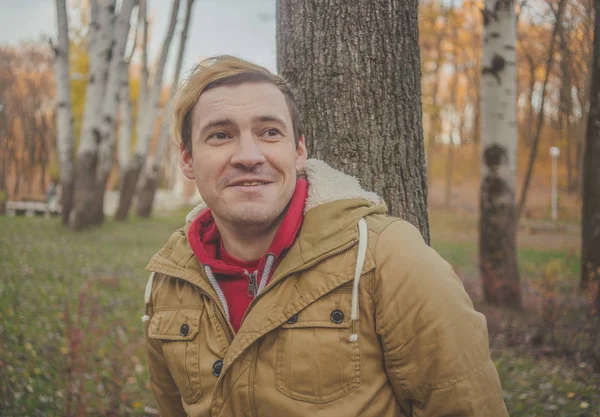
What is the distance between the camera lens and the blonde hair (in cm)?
208

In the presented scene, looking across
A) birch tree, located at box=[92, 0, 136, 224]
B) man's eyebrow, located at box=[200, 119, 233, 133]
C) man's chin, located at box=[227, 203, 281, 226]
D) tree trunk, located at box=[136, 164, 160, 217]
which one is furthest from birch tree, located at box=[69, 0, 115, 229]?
man's chin, located at box=[227, 203, 281, 226]

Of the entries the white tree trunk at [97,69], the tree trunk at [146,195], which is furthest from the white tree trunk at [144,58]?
the white tree trunk at [97,69]

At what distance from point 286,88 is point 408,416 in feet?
4.66

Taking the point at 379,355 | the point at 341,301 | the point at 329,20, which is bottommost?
the point at 379,355

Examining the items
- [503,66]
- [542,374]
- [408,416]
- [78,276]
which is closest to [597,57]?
[503,66]

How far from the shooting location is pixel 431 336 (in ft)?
5.46

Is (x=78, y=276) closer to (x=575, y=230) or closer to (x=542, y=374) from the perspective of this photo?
(x=542, y=374)

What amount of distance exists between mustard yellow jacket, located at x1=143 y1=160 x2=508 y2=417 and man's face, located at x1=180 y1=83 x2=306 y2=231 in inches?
7.5

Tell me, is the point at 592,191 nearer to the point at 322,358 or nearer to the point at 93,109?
the point at 322,358

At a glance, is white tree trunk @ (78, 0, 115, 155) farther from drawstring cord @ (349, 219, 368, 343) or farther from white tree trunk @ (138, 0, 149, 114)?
drawstring cord @ (349, 219, 368, 343)

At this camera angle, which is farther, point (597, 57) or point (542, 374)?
point (597, 57)

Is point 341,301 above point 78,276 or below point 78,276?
above

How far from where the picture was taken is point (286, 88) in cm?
218

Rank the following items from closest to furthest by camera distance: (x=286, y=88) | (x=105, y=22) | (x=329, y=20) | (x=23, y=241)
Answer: (x=286, y=88), (x=329, y=20), (x=23, y=241), (x=105, y=22)
